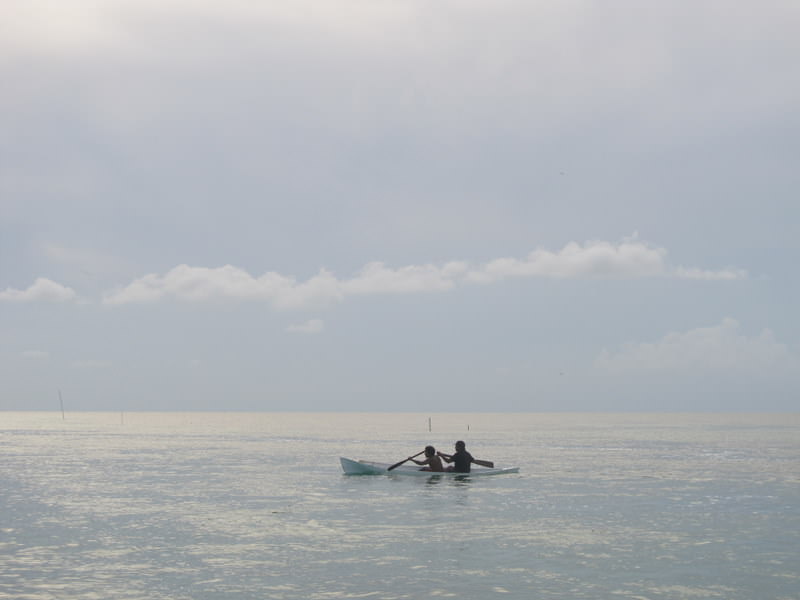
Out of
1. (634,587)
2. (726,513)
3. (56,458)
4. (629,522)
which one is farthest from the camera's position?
(56,458)

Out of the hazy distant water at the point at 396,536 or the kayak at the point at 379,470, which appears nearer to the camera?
the hazy distant water at the point at 396,536

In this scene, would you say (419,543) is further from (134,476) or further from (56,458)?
(56,458)

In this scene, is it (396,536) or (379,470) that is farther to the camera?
(379,470)

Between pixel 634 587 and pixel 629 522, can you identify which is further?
pixel 629 522

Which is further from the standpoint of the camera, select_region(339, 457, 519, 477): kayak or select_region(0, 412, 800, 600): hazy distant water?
select_region(339, 457, 519, 477): kayak

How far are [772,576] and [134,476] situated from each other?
38292 millimetres

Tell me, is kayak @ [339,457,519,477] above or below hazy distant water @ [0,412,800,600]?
above

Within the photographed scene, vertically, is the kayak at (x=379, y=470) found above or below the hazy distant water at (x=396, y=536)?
above

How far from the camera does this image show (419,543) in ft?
87.5

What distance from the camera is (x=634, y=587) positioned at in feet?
68.2

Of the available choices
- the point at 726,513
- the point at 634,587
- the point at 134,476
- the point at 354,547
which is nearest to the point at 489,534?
the point at 354,547

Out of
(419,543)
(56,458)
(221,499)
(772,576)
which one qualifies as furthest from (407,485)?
(56,458)

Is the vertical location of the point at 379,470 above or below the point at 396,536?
above

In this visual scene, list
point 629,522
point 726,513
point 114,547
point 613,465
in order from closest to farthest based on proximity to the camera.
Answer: point 114,547, point 629,522, point 726,513, point 613,465
